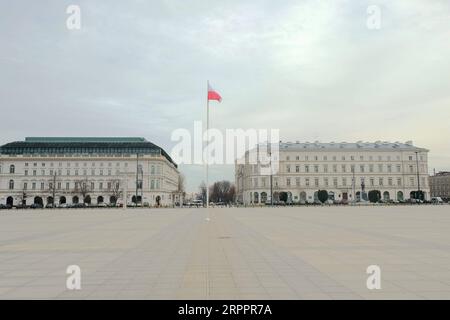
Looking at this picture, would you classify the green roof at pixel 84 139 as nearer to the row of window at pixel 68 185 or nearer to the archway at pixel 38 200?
the row of window at pixel 68 185

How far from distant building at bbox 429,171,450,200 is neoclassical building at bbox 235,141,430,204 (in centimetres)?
5949

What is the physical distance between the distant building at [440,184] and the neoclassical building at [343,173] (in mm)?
59492

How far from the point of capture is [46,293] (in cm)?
735

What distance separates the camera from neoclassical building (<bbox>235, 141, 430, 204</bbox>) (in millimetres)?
114500

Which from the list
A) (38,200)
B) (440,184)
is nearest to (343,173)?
(440,184)

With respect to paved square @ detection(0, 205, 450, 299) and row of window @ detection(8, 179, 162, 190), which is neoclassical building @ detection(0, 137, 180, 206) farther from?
paved square @ detection(0, 205, 450, 299)

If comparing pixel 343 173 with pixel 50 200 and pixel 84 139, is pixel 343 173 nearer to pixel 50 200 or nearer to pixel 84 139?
pixel 84 139

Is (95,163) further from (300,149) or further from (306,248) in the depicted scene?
(306,248)

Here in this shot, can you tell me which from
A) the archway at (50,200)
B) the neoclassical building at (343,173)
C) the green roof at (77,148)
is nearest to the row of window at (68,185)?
the archway at (50,200)

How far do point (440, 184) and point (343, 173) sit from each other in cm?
8087

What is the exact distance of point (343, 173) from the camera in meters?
115

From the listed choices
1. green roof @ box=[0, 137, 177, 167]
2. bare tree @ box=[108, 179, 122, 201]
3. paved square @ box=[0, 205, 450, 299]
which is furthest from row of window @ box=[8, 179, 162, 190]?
paved square @ box=[0, 205, 450, 299]
